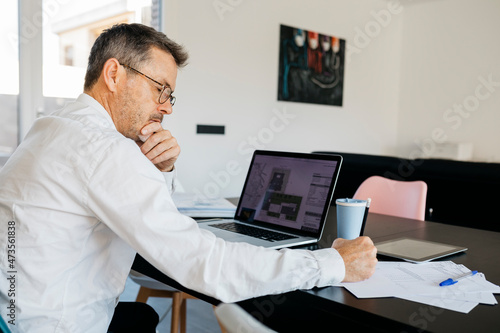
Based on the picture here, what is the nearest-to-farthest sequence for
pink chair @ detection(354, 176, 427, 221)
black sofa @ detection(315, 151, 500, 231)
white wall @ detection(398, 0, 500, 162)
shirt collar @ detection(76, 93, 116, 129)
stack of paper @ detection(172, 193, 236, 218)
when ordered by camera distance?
shirt collar @ detection(76, 93, 116, 129) → stack of paper @ detection(172, 193, 236, 218) → pink chair @ detection(354, 176, 427, 221) → black sofa @ detection(315, 151, 500, 231) → white wall @ detection(398, 0, 500, 162)

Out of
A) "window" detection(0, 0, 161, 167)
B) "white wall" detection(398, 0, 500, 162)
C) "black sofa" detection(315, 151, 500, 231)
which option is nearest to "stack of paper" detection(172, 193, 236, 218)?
"black sofa" detection(315, 151, 500, 231)

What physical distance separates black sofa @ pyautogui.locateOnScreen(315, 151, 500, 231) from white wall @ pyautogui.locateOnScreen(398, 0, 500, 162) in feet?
11.8

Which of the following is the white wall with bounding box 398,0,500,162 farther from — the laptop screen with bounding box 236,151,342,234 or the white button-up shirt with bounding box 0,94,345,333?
the white button-up shirt with bounding box 0,94,345,333

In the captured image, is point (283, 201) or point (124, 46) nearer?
point (124, 46)

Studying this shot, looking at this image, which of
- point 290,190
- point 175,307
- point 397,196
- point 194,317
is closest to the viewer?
point 290,190

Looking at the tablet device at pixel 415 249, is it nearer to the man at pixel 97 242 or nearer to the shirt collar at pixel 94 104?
the man at pixel 97 242

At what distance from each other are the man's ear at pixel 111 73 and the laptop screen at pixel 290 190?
0.61 meters

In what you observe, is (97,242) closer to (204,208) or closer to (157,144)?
(157,144)

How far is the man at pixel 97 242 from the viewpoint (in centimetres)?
87

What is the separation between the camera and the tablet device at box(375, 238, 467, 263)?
3.82ft

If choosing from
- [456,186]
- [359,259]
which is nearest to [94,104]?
[359,259]

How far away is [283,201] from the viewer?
1.49 metres

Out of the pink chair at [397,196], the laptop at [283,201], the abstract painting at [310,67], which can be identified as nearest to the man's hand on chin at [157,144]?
the laptop at [283,201]

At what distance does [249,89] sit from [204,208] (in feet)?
10.5
